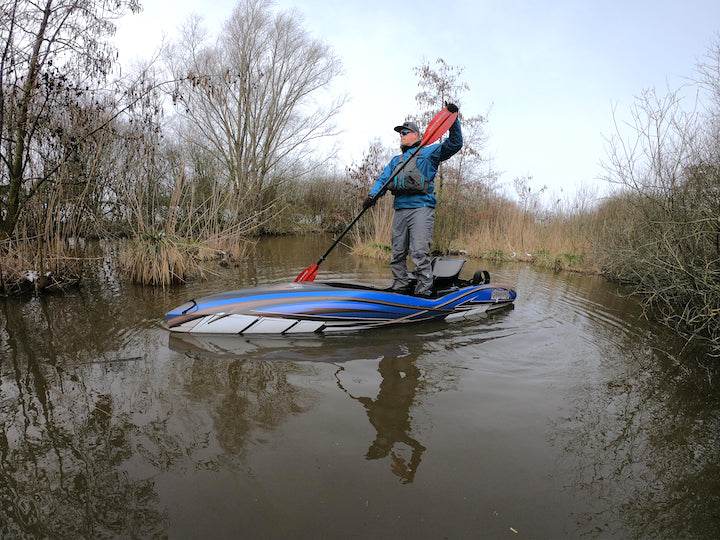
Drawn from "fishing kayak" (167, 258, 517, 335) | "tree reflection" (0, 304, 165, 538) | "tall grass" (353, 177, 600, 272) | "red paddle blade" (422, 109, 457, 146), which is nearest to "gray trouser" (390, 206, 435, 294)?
"fishing kayak" (167, 258, 517, 335)

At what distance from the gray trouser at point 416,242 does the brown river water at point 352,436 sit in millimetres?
773

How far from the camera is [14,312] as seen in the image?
4000mm

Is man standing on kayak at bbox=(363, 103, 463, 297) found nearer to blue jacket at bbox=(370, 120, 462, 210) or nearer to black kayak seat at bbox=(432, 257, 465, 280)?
blue jacket at bbox=(370, 120, 462, 210)

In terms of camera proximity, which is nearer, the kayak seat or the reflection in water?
the reflection in water

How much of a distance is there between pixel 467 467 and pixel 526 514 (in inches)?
12.3

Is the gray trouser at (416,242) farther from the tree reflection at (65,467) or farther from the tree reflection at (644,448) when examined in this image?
the tree reflection at (65,467)

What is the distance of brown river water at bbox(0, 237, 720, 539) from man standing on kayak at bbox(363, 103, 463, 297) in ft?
2.81

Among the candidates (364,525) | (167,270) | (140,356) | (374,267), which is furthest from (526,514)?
(374,267)

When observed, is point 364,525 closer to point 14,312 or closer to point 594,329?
point 594,329

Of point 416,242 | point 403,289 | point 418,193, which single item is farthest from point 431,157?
point 403,289

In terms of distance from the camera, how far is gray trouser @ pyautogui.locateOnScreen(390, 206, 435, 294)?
4164mm

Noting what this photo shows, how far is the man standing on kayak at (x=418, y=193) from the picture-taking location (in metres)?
4.11

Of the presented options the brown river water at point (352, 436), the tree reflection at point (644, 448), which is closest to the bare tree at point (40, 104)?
the brown river water at point (352, 436)

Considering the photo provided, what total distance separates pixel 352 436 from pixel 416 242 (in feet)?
8.22
